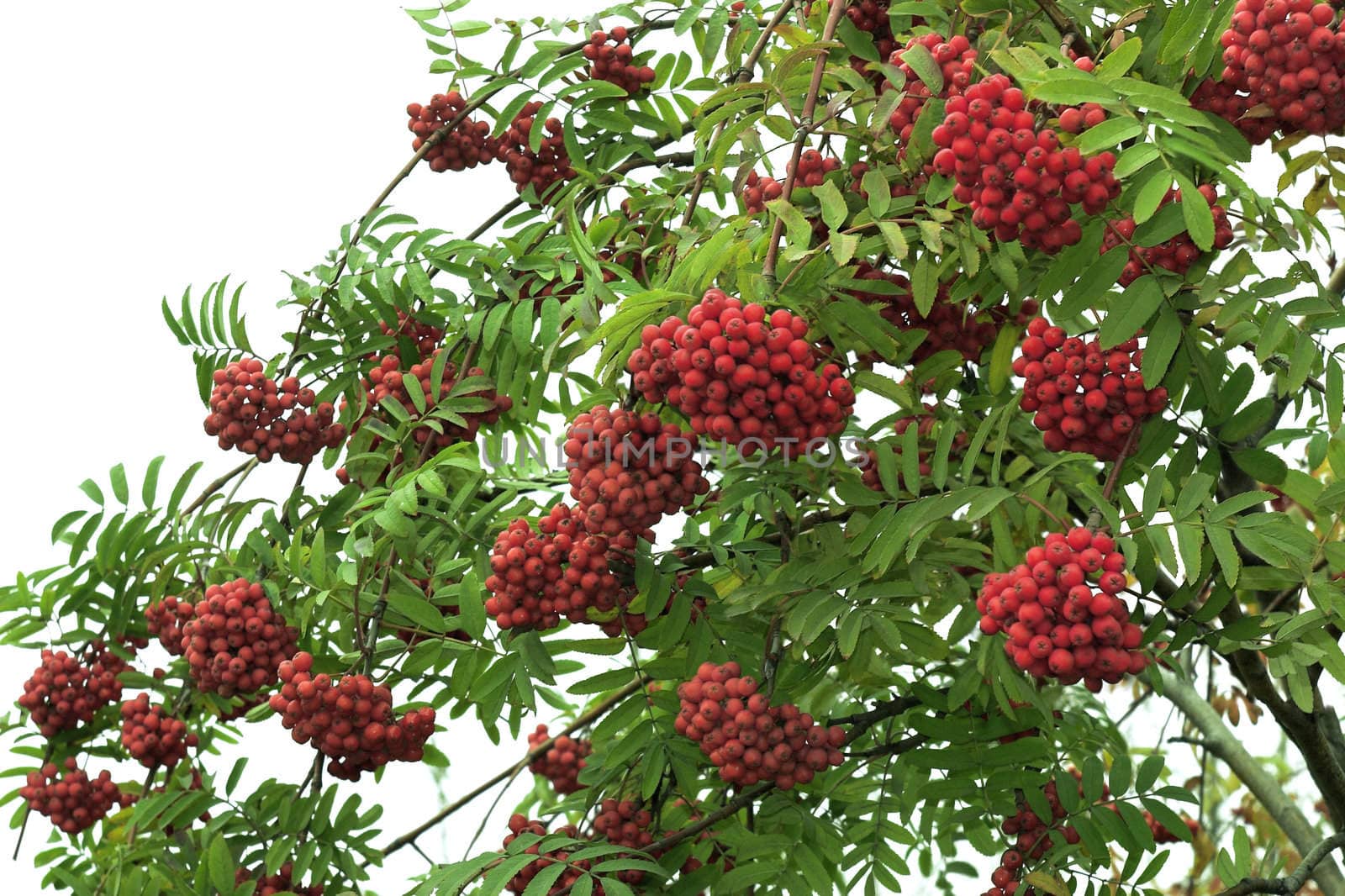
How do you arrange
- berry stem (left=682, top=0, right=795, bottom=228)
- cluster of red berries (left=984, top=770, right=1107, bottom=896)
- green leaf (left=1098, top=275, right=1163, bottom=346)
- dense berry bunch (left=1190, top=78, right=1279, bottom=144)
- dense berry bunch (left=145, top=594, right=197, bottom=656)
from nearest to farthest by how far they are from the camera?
green leaf (left=1098, top=275, right=1163, bottom=346)
dense berry bunch (left=1190, top=78, right=1279, bottom=144)
berry stem (left=682, top=0, right=795, bottom=228)
cluster of red berries (left=984, top=770, right=1107, bottom=896)
dense berry bunch (left=145, top=594, right=197, bottom=656)

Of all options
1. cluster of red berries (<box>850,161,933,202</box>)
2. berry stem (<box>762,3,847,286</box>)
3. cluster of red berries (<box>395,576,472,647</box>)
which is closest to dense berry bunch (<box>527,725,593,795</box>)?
cluster of red berries (<box>395,576,472,647</box>)

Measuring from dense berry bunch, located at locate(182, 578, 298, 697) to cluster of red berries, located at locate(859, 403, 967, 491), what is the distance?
1.41 m

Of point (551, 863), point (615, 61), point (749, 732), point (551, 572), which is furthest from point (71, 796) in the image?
point (615, 61)

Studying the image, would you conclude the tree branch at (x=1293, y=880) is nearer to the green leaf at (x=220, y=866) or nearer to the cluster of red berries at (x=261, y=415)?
the green leaf at (x=220, y=866)

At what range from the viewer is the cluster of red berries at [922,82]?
2.21 m

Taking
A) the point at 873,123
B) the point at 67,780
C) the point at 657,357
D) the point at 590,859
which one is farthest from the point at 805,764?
the point at 67,780

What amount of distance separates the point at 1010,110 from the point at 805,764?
120 centimetres

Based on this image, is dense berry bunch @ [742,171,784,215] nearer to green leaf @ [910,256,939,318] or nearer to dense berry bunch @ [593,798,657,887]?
green leaf @ [910,256,939,318]

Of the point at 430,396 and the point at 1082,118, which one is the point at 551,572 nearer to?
the point at 430,396

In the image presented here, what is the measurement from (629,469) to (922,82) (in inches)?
33.1

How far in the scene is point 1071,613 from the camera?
1.95m

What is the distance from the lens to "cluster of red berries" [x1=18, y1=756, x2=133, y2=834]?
139 inches

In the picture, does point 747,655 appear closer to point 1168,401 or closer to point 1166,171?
point 1168,401

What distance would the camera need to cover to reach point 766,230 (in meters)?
2.34
